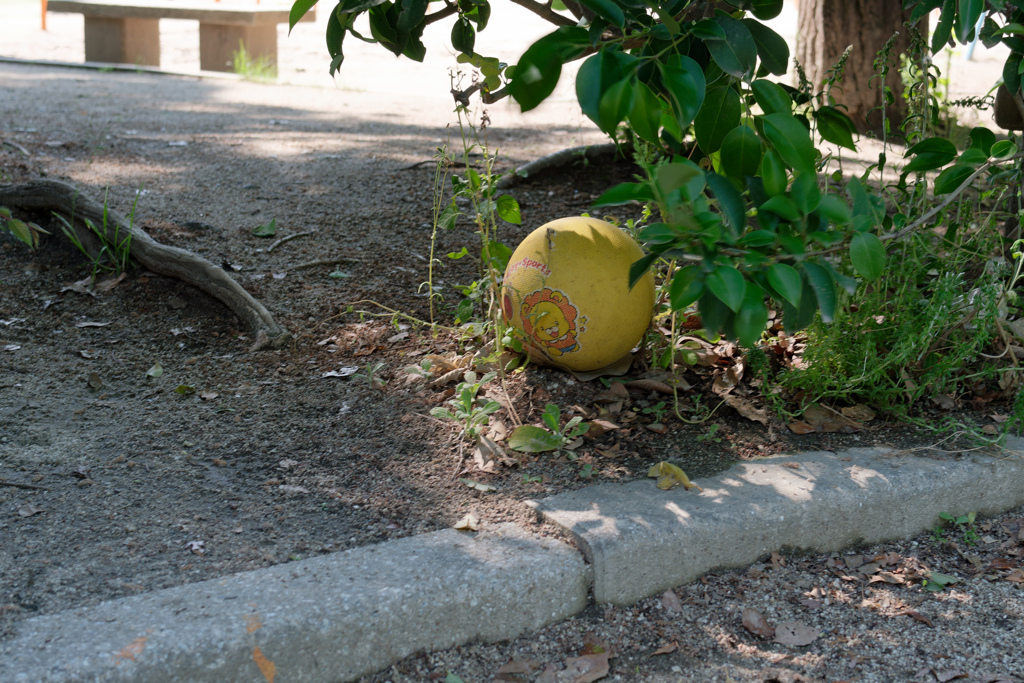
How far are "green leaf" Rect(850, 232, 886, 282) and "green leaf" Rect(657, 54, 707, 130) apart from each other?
59cm

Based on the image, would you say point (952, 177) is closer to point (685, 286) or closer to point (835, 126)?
point (835, 126)

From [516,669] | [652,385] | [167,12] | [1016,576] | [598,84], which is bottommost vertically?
[516,669]

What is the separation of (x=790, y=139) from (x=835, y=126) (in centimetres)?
49

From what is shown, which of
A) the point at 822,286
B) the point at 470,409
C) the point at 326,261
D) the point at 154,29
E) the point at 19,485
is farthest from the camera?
the point at 154,29

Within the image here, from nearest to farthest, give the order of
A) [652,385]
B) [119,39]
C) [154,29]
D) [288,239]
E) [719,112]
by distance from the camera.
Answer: [719,112] < [652,385] < [288,239] < [119,39] < [154,29]

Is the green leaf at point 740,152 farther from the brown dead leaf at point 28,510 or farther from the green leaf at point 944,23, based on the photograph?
the brown dead leaf at point 28,510

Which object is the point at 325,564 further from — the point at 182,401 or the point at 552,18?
the point at 552,18

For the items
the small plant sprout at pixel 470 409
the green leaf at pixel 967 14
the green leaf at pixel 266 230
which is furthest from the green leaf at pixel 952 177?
the green leaf at pixel 266 230

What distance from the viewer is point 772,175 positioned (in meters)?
1.78

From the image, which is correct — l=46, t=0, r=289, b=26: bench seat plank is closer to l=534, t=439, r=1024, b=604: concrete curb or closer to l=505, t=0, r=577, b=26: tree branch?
l=505, t=0, r=577, b=26: tree branch

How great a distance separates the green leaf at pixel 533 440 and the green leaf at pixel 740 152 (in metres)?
1.03

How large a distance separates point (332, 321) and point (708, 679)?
208 centimetres

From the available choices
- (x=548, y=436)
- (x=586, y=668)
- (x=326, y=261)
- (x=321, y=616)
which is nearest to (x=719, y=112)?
(x=548, y=436)

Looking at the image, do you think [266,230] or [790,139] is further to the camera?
[266,230]
